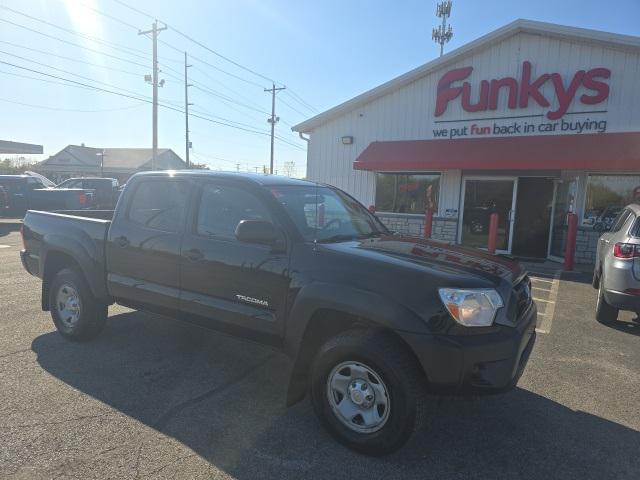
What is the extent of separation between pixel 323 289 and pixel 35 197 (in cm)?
1682

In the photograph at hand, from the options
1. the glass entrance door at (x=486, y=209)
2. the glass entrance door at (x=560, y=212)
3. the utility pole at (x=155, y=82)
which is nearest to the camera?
the glass entrance door at (x=560, y=212)

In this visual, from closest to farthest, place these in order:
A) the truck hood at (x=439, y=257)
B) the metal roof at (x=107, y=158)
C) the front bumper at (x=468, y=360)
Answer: the front bumper at (x=468, y=360)
the truck hood at (x=439, y=257)
the metal roof at (x=107, y=158)

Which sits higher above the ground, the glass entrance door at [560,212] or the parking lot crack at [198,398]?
the glass entrance door at [560,212]

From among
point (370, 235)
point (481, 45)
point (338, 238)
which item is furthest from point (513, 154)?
point (338, 238)

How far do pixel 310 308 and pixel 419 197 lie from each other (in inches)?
440

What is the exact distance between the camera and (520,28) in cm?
1179

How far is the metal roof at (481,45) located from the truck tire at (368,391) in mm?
11383

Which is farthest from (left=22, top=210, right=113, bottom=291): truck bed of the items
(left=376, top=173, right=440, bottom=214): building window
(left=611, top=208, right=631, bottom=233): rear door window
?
(left=376, top=173, right=440, bottom=214): building window

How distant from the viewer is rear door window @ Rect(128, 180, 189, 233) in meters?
3.99

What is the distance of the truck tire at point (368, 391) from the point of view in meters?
2.72

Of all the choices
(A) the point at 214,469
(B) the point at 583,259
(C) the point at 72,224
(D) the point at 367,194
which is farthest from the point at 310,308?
(D) the point at 367,194

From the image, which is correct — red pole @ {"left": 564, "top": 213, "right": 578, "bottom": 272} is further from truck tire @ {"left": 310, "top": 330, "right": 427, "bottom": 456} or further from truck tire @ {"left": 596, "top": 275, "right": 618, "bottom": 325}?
truck tire @ {"left": 310, "top": 330, "right": 427, "bottom": 456}

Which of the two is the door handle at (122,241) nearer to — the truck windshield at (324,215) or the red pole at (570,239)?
the truck windshield at (324,215)

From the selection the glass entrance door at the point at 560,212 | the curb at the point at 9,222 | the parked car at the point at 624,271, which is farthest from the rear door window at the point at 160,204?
the curb at the point at 9,222
